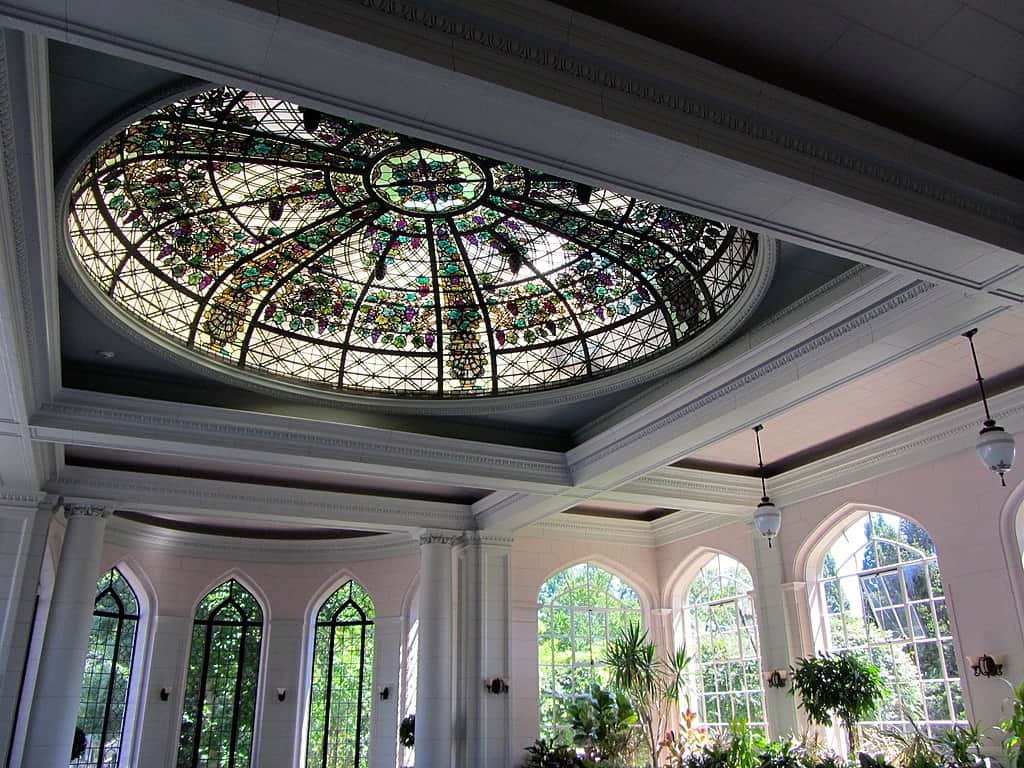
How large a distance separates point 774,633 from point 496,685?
498 cm

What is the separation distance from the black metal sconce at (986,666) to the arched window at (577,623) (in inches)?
318

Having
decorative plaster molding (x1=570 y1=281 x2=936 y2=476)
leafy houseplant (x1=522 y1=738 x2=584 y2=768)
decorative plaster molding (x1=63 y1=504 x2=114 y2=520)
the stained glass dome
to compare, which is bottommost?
leafy houseplant (x1=522 y1=738 x2=584 y2=768)

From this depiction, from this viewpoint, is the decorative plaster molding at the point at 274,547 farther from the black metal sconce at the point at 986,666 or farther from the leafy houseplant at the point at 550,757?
the black metal sconce at the point at 986,666

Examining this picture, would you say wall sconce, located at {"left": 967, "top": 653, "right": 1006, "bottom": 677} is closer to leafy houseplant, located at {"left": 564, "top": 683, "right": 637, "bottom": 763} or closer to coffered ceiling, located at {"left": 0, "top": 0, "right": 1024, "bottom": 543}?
coffered ceiling, located at {"left": 0, "top": 0, "right": 1024, "bottom": 543}

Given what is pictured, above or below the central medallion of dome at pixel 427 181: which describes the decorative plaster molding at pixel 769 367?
below

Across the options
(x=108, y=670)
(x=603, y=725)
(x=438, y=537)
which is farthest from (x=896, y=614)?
(x=108, y=670)

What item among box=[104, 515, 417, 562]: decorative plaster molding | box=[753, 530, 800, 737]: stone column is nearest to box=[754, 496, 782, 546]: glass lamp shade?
box=[753, 530, 800, 737]: stone column

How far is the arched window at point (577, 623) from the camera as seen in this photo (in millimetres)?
16984

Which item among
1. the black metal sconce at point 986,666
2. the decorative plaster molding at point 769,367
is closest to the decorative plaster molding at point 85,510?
the decorative plaster molding at point 769,367

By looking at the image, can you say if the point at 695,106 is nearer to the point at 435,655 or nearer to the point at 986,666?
the point at 986,666

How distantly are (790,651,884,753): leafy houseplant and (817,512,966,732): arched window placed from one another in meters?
0.59

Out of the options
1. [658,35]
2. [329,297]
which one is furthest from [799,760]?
[658,35]

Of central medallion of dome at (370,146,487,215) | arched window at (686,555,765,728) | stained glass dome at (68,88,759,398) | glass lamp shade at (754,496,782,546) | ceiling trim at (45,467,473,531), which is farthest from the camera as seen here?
arched window at (686,555,765,728)

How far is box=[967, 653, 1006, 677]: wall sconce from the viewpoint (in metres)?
10.6
